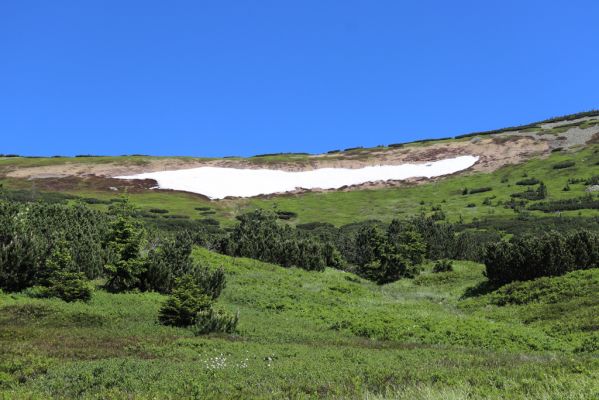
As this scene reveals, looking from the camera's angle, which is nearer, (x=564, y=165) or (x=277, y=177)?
(x=564, y=165)

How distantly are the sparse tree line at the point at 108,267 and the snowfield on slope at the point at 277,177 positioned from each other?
7206cm

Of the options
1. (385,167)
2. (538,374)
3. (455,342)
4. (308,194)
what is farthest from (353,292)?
(385,167)

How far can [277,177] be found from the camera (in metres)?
112

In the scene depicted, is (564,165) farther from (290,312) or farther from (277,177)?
(290,312)

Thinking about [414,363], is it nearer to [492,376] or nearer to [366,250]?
[492,376]

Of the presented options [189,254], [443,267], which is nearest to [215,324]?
[189,254]

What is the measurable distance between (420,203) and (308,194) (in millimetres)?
24439

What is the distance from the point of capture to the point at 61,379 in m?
10.0

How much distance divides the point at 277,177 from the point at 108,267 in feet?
296

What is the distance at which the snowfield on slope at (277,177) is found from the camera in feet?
338

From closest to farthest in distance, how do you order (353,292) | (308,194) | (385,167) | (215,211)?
(353,292) → (215,211) → (308,194) → (385,167)

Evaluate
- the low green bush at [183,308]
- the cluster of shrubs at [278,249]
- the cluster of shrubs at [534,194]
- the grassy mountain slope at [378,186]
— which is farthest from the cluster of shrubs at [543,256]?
the cluster of shrubs at [534,194]

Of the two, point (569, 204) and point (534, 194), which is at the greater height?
point (534, 194)

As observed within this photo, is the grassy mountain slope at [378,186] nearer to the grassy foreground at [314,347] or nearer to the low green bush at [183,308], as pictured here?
the grassy foreground at [314,347]
